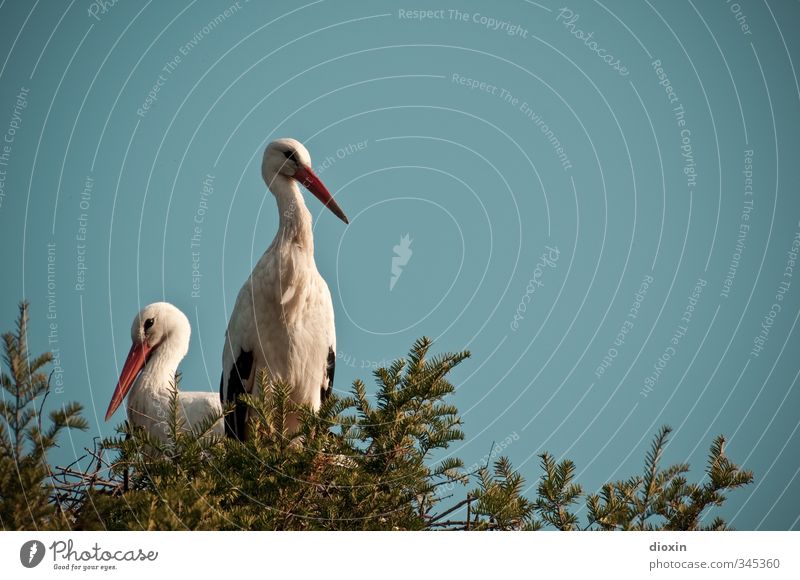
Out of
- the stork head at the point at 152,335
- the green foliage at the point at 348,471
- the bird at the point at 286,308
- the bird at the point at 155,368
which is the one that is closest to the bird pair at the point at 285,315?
the bird at the point at 286,308

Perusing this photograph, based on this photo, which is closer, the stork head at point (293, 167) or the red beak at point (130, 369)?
the stork head at point (293, 167)

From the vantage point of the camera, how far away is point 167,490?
262cm

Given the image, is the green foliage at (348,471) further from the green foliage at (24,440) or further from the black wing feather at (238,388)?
the black wing feather at (238,388)

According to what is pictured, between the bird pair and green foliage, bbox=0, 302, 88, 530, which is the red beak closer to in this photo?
the bird pair

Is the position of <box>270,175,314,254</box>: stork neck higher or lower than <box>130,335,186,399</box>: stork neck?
higher

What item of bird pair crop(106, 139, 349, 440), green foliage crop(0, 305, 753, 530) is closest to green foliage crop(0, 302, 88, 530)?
green foliage crop(0, 305, 753, 530)

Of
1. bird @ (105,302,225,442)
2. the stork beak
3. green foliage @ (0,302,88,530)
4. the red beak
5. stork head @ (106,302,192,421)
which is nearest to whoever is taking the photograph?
green foliage @ (0,302,88,530)

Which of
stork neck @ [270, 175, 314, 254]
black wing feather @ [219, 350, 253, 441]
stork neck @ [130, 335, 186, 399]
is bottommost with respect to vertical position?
black wing feather @ [219, 350, 253, 441]

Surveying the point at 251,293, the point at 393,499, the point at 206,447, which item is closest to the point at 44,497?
the point at 206,447

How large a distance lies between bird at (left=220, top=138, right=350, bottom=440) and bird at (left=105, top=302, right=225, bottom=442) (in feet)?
1.26

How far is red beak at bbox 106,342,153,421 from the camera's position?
5270 mm

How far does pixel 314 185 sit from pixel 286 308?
0.57 m

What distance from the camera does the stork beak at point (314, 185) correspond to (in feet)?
15.7
